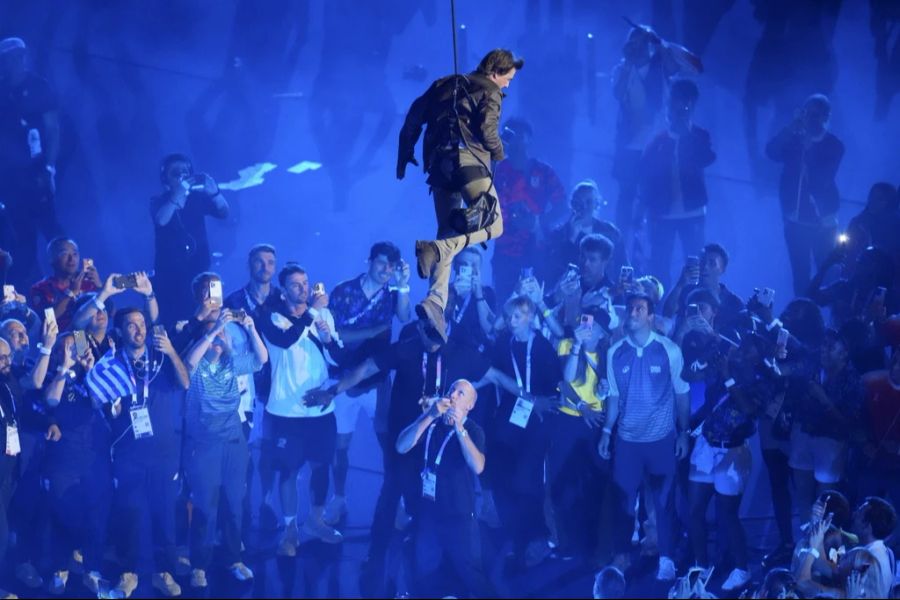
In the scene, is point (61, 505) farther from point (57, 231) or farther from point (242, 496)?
point (57, 231)

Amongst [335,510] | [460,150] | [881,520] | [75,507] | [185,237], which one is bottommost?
[335,510]

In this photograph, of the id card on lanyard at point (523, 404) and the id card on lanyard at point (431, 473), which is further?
the id card on lanyard at point (523, 404)

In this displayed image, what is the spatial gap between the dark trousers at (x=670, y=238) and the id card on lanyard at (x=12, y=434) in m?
5.07

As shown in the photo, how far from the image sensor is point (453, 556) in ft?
22.9

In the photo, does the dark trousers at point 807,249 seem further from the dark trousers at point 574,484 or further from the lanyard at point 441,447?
the lanyard at point 441,447

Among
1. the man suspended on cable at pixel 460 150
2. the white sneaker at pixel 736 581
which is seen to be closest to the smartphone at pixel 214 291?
the man suspended on cable at pixel 460 150

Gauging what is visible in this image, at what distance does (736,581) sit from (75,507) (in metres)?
4.57

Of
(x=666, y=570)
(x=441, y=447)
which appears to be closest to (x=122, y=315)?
(x=441, y=447)

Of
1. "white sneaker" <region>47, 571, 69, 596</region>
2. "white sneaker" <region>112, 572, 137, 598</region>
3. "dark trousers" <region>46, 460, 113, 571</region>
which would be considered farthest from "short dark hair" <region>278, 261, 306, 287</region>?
"white sneaker" <region>47, 571, 69, 596</region>

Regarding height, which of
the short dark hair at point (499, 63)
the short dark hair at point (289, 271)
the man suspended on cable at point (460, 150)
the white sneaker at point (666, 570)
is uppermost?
the short dark hair at point (499, 63)

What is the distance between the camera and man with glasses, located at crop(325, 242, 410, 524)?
26.0 ft

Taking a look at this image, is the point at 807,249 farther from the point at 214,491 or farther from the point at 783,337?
the point at 214,491

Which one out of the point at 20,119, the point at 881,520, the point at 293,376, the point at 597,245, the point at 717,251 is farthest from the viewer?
the point at 20,119

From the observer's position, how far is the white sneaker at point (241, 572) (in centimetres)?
716
